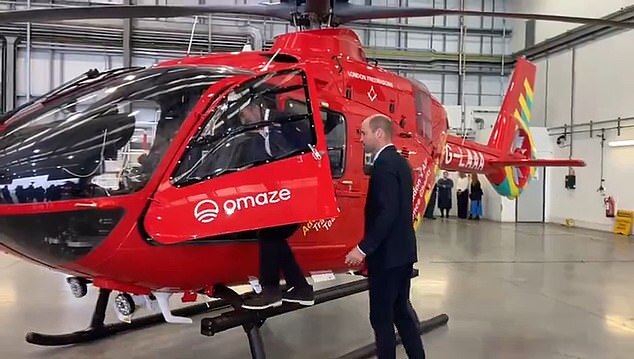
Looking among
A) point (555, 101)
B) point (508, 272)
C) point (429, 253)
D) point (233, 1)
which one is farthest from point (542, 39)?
point (508, 272)

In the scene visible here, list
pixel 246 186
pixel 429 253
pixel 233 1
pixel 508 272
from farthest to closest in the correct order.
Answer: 1. pixel 233 1
2. pixel 429 253
3. pixel 508 272
4. pixel 246 186

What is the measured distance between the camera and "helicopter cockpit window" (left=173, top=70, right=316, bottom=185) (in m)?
2.88

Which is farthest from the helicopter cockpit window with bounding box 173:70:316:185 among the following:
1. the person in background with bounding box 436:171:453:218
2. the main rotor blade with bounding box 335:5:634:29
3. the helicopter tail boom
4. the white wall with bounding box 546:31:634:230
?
the person in background with bounding box 436:171:453:218

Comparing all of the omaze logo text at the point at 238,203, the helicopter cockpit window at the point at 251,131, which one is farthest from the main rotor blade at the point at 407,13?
the omaze logo text at the point at 238,203

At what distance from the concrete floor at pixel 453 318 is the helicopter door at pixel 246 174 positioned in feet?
5.21

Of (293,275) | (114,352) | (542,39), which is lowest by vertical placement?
(114,352)

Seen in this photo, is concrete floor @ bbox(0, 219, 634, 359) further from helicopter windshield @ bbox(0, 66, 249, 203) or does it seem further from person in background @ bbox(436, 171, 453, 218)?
person in background @ bbox(436, 171, 453, 218)

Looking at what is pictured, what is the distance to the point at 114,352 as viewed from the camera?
4066 mm

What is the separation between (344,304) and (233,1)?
11.7 m

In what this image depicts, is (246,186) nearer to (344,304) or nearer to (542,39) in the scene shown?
(344,304)

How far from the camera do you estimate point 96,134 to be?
279 cm

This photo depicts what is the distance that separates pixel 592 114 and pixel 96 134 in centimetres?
1345

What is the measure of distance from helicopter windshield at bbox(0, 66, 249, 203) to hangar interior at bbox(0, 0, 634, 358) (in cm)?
12

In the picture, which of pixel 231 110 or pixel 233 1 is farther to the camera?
pixel 233 1
